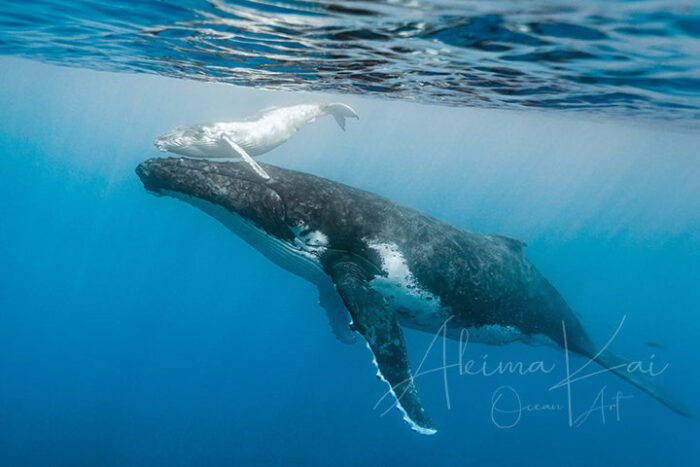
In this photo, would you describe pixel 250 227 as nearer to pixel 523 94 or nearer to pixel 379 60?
pixel 379 60

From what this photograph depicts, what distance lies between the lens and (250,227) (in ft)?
19.6

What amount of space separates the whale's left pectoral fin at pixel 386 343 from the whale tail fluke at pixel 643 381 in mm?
6621

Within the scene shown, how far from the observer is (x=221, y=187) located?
560 centimetres

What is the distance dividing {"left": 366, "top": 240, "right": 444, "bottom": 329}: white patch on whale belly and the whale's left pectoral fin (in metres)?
0.77

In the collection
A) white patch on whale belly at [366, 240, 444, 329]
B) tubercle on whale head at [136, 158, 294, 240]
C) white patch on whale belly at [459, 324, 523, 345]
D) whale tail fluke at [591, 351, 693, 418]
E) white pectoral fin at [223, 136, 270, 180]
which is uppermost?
white pectoral fin at [223, 136, 270, 180]

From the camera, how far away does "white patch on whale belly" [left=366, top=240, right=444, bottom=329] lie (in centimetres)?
605

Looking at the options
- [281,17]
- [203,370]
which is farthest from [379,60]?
Answer: [203,370]

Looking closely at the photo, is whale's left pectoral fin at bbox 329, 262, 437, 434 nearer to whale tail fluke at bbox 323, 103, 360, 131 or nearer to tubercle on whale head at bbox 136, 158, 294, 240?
tubercle on whale head at bbox 136, 158, 294, 240

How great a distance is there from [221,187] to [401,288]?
3.27 meters

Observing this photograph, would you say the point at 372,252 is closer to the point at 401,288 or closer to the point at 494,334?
the point at 401,288

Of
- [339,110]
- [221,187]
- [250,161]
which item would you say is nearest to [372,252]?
[250,161]

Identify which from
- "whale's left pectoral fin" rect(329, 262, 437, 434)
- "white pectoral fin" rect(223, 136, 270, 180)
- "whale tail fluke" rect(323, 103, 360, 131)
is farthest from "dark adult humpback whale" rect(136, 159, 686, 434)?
"whale tail fluke" rect(323, 103, 360, 131)

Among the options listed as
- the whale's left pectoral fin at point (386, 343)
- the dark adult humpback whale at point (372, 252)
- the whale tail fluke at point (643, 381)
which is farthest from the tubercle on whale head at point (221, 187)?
the whale tail fluke at point (643, 381)

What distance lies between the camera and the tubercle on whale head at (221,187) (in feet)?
17.9
